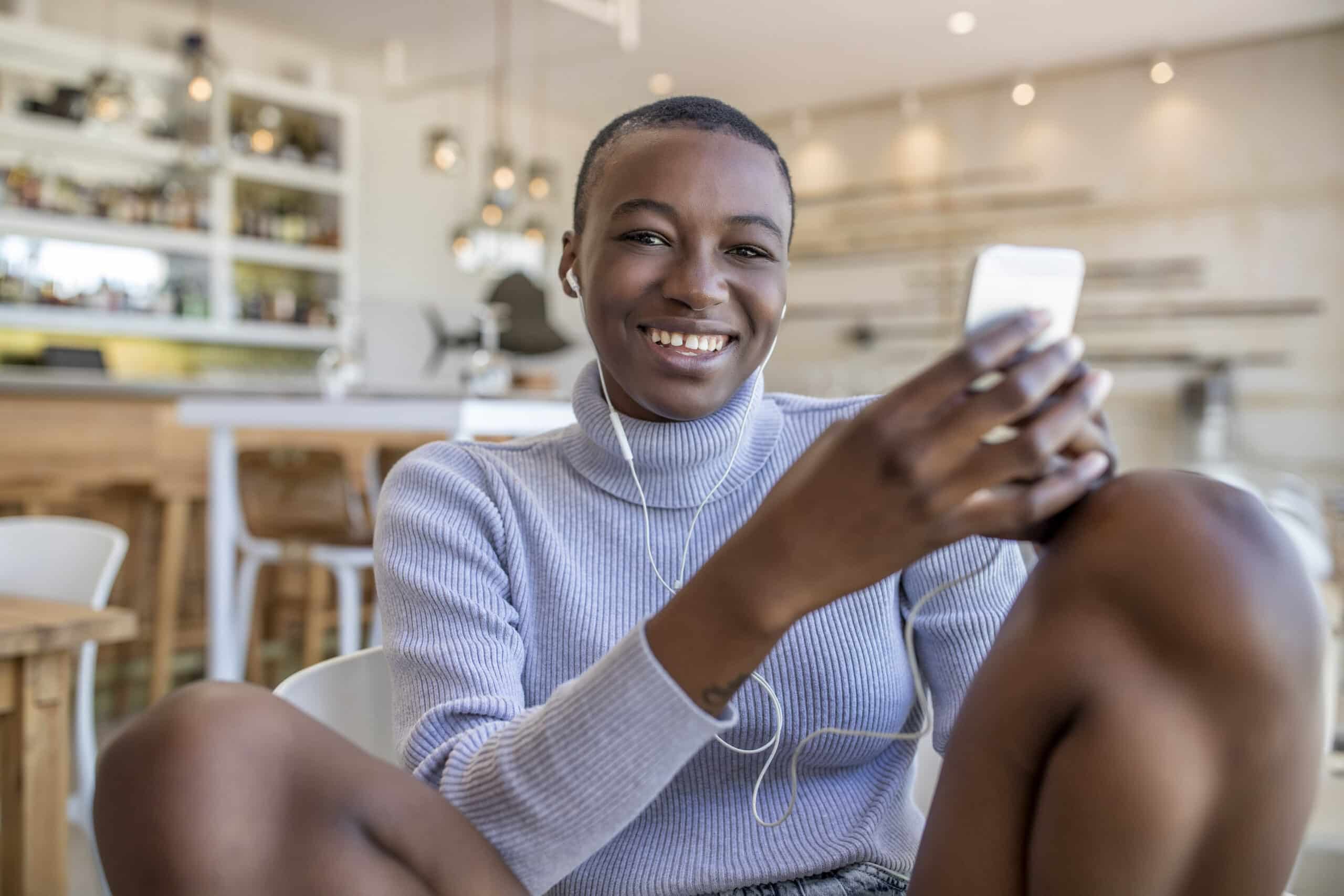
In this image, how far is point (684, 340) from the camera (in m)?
0.93

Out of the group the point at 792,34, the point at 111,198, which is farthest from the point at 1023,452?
the point at 792,34

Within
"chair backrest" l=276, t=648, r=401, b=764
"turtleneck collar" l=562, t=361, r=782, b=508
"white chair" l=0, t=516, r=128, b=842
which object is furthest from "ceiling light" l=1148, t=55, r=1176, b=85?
"chair backrest" l=276, t=648, r=401, b=764

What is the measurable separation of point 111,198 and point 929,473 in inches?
211

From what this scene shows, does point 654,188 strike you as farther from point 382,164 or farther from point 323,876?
point 382,164

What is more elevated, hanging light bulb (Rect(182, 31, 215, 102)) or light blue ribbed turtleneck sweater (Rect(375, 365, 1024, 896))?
hanging light bulb (Rect(182, 31, 215, 102))

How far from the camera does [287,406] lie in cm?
259

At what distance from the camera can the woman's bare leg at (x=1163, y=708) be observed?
553mm

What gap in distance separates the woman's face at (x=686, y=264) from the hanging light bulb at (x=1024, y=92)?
239 inches

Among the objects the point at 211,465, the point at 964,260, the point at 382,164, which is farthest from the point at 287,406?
the point at 964,260

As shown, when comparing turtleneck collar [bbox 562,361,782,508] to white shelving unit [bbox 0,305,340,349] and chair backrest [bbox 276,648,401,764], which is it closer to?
chair backrest [bbox 276,648,401,764]

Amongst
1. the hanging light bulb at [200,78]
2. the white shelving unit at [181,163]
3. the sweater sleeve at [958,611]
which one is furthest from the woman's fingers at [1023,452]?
the hanging light bulb at [200,78]

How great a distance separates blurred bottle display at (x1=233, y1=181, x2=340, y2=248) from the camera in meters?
5.71

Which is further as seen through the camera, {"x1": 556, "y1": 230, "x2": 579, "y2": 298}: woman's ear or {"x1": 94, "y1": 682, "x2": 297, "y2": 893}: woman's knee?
{"x1": 556, "y1": 230, "x2": 579, "y2": 298}: woman's ear

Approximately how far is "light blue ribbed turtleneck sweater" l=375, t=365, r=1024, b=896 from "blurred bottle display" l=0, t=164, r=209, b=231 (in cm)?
463
